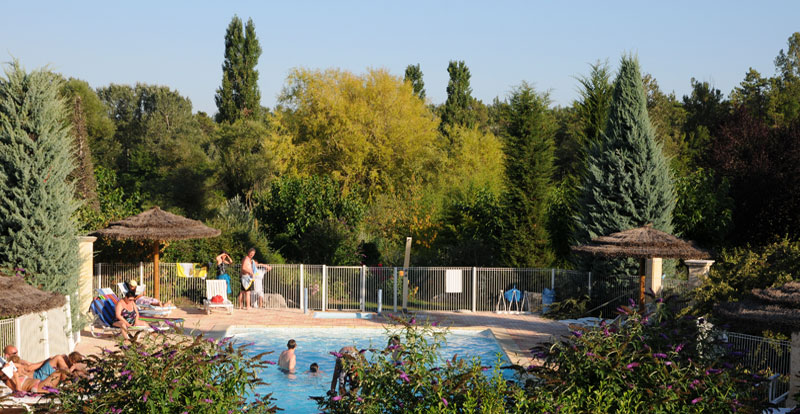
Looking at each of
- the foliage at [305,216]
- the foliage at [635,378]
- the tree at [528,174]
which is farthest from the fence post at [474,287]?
the foliage at [635,378]

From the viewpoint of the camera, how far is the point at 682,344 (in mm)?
6188

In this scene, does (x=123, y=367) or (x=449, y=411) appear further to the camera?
(x=123, y=367)

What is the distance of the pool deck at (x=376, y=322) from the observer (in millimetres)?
14703

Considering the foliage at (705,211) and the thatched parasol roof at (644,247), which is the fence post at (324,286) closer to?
the thatched parasol roof at (644,247)

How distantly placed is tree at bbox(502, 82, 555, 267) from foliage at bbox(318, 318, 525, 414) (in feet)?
44.9

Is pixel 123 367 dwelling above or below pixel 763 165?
below

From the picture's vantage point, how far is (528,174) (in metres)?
19.6

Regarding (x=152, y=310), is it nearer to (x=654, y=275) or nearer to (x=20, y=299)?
(x=20, y=299)

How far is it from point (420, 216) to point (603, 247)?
1208 cm

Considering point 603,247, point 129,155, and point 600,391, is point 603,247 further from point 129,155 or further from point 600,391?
point 129,155

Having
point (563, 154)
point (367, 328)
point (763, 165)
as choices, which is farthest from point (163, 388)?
point (563, 154)

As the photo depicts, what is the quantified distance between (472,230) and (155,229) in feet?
33.0

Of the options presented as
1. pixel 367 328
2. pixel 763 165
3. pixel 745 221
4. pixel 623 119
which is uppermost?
pixel 623 119

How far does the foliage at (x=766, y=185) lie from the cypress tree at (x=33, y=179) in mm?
15054
